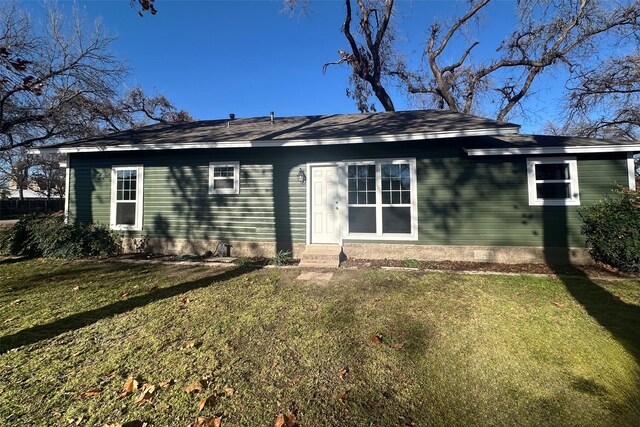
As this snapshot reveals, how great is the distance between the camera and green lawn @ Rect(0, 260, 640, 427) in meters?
2.54

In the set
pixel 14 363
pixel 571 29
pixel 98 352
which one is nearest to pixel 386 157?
pixel 98 352

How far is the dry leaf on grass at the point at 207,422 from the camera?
2.35m

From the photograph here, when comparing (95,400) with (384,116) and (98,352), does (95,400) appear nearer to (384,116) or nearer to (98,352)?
(98,352)

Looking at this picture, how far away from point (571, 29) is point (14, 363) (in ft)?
76.8

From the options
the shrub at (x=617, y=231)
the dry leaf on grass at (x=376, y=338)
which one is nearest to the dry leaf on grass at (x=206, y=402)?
the dry leaf on grass at (x=376, y=338)

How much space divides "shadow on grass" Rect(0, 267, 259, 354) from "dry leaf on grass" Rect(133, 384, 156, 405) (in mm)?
2086

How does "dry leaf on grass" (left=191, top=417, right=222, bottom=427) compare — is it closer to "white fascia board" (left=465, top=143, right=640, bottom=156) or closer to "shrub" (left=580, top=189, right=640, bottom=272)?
"white fascia board" (left=465, top=143, right=640, bottom=156)

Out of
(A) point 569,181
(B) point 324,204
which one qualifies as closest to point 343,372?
(B) point 324,204

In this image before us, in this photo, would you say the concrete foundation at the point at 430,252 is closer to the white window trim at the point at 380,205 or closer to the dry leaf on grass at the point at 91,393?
the white window trim at the point at 380,205

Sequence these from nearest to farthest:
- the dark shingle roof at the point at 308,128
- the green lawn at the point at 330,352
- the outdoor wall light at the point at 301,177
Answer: the green lawn at the point at 330,352 → the dark shingle roof at the point at 308,128 → the outdoor wall light at the point at 301,177

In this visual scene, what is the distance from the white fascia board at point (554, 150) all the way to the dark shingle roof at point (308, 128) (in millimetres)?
652

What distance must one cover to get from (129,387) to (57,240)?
8142mm

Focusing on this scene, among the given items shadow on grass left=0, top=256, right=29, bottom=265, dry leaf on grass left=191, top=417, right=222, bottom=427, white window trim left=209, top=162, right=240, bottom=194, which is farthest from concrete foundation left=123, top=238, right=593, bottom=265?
dry leaf on grass left=191, top=417, right=222, bottom=427

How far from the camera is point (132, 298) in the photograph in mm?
5348
